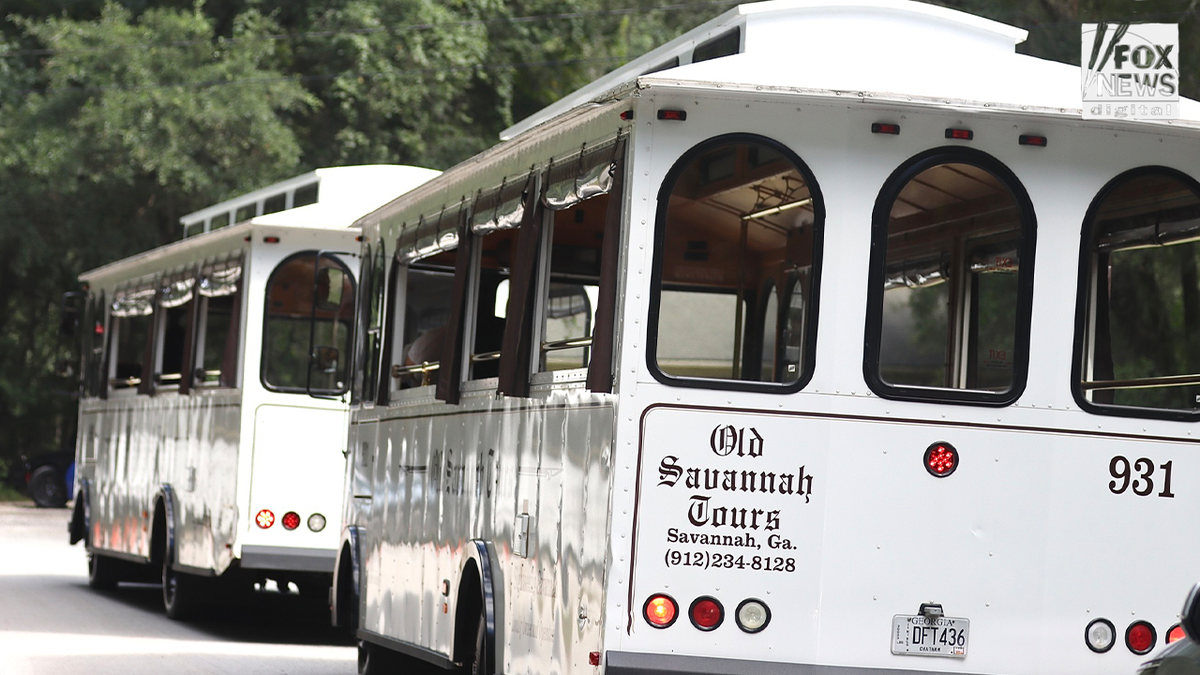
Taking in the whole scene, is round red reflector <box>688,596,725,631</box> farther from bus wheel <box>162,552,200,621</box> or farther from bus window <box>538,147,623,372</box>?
bus wheel <box>162,552,200,621</box>

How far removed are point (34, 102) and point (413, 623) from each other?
68.6 ft

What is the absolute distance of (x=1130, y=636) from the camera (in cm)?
667

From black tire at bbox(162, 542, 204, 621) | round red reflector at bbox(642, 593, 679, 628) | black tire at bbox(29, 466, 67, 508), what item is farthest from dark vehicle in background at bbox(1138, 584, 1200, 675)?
black tire at bbox(29, 466, 67, 508)

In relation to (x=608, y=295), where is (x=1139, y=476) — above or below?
below

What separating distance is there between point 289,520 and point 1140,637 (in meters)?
7.84

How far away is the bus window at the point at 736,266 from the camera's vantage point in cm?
662

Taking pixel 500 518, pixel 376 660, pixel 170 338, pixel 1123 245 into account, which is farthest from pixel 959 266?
pixel 170 338

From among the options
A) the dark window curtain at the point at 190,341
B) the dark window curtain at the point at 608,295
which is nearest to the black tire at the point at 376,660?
the dark window curtain at the point at 608,295

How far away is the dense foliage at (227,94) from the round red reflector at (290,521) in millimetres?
13990

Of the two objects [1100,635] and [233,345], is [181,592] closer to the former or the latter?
[233,345]

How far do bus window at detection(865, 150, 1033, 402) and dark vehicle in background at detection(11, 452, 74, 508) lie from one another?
24.4m

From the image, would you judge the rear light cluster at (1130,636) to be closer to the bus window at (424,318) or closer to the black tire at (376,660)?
the bus window at (424,318)

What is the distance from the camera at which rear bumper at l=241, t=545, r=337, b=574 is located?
13.0m

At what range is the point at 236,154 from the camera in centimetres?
2680
